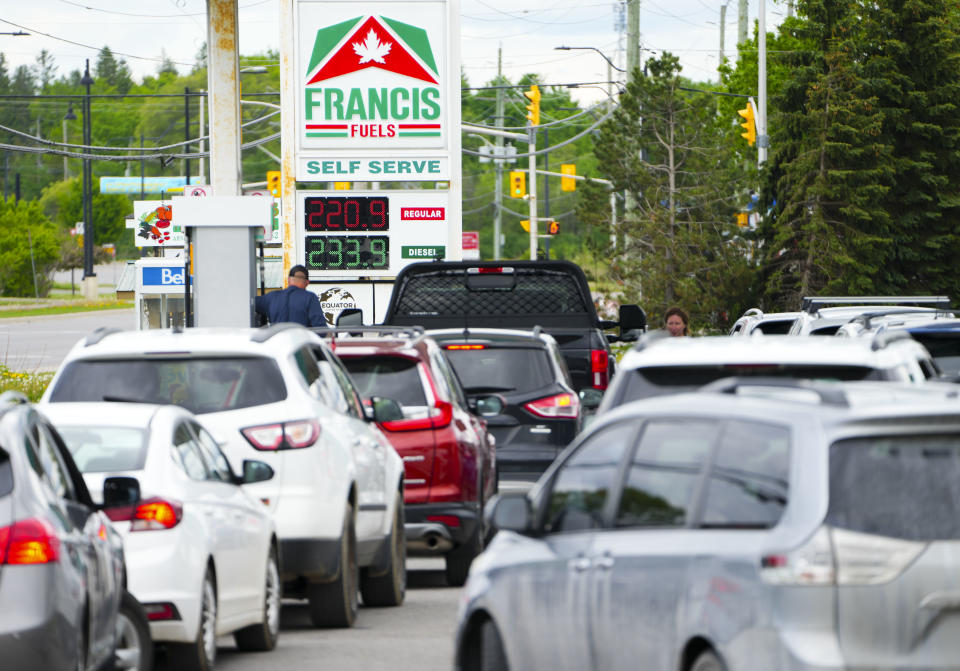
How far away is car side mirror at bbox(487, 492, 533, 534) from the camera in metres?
7.11

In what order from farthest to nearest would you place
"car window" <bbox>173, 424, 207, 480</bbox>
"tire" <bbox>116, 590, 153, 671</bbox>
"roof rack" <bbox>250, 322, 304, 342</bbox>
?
"roof rack" <bbox>250, 322, 304, 342</bbox> → "car window" <bbox>173, 424, 207, 480</bbox> → "tire" <bbox>116, 590, 153, 671</bbox>

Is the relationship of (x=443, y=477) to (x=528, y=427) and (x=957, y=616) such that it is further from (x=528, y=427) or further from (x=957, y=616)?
(x=957, y=616)

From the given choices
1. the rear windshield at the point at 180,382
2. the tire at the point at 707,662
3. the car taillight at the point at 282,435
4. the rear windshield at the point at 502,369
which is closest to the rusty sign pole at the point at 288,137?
the rear windshield at the point at 502,369

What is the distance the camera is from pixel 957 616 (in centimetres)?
537

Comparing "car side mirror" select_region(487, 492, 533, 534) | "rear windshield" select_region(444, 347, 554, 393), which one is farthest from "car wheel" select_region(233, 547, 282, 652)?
"rear windshield" select_region(444, 347, 554, 393)

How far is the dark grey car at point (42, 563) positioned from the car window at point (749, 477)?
7.87 feet

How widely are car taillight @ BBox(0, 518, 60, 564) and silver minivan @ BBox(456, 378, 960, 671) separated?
5.40ft

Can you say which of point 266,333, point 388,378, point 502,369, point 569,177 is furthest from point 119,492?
point 569,177

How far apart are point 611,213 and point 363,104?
19.4 meters

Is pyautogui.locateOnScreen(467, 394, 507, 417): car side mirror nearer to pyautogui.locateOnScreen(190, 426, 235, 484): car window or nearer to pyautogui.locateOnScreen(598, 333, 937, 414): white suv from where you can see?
pyautogui.locateOnScreen(190, 426, 235, 484): car window

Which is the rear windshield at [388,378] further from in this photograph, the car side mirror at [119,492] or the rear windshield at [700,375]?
the car side mirror at [119,492]

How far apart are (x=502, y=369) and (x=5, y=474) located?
9002 millimetres

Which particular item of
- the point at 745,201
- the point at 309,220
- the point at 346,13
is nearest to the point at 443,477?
the point at 309,220

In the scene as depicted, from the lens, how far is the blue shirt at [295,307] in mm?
20781
